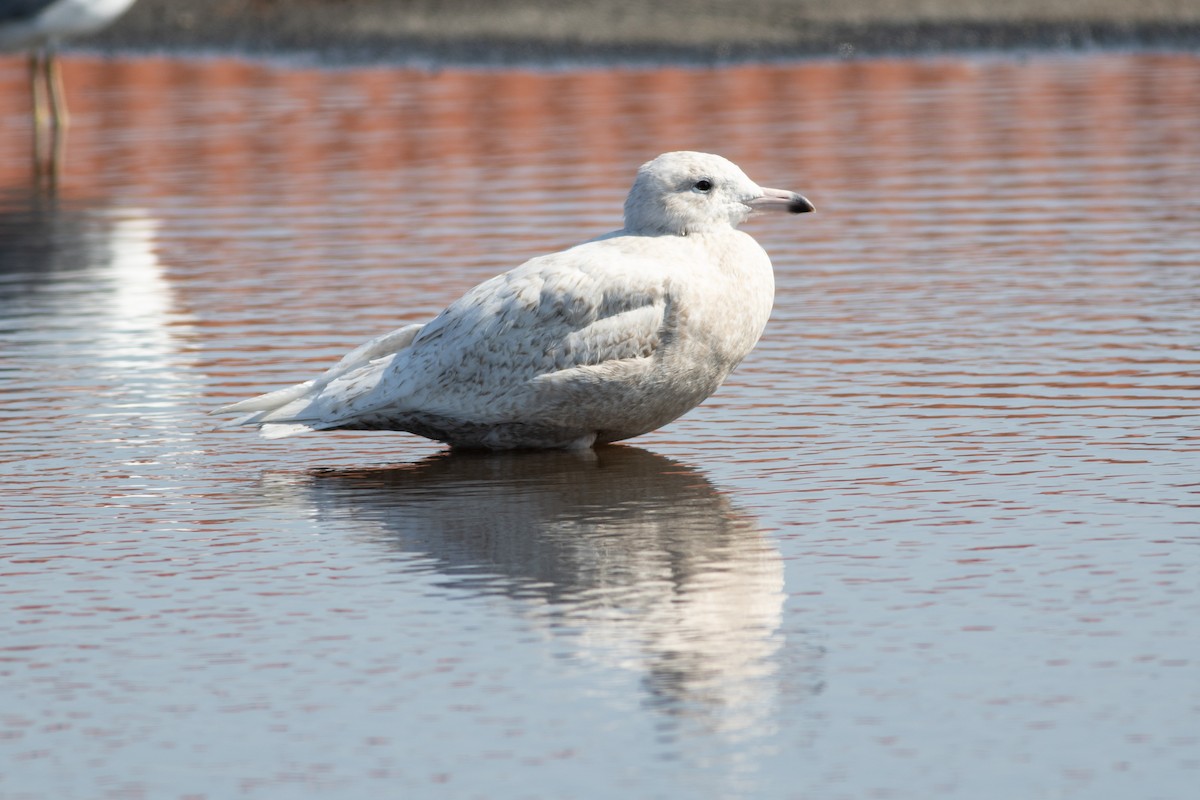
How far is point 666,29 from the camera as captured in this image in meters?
31.1

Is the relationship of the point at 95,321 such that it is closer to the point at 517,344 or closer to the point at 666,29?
the point at 517,344

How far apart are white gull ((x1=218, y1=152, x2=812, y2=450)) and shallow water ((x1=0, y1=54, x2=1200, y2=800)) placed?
225 mm

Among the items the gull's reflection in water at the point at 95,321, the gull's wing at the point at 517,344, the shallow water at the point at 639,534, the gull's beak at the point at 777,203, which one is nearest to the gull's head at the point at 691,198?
the gull's beak at the point at 777,203

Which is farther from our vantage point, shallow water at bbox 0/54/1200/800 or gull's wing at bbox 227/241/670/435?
gull's wing at bbox 227/241/670/435

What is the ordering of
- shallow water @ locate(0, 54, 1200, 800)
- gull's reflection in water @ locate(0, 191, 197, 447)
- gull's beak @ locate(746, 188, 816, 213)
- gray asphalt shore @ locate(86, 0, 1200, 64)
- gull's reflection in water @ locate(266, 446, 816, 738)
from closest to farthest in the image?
shallow water @ locate(0, 54, 1200, 800), gull's reflection in water @ locate(266, 446, 816, 738), gull's beak @ locate(746, 188, 816, 213), gull's reflection in water @ locate(0, 191, 197, 447), gray asphalt shore @ locate(86, 0, 1200, 64)

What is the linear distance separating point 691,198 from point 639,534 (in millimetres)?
1997

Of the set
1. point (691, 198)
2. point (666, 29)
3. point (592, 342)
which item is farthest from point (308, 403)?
point (666, 29)

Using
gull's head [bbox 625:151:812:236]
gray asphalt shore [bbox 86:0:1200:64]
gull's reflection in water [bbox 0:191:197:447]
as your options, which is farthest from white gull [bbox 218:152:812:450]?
gray asphalt shore [bbox 86:0:1200:64]

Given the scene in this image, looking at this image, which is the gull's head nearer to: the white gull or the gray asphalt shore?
the white gull

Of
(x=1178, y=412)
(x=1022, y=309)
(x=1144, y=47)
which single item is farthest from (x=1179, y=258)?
(x=1144, y=47)

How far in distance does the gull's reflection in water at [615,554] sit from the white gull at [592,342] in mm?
222

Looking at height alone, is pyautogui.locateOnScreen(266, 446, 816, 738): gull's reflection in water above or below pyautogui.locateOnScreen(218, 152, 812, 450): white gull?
below

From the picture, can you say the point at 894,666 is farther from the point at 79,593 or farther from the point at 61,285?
the point at 61,285

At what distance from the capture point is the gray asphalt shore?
29.7 meters
